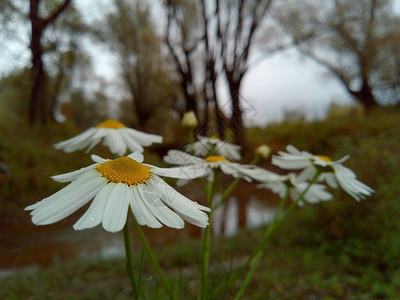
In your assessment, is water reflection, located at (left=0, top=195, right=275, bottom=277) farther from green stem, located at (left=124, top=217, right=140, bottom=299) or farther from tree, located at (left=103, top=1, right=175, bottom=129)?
tree, located at (left=103, top=1, right=175, bottom=129)

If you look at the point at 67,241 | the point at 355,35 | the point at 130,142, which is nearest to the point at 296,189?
the point at 130,142

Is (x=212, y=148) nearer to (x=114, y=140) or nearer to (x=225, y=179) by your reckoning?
(x=114, y=140)

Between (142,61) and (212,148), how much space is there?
13.0 metres

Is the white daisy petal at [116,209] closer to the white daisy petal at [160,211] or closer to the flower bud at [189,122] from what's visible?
the white daisy petal at [160,211]

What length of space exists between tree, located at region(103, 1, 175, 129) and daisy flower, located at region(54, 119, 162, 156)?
10171mm

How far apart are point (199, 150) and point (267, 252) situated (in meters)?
2.08

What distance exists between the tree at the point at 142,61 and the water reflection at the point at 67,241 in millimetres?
7429

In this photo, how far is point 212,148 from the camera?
2.04 ft

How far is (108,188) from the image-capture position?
37cm

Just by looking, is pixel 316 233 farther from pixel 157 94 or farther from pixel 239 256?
pixel 157 94

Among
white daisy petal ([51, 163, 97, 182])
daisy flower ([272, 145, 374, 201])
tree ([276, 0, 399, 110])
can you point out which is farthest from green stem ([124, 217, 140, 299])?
tree ([276, 0, 399, 110])

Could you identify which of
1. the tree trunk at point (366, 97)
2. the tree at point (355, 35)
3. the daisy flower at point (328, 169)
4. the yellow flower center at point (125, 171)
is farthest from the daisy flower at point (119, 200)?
the tree trunk at point (366, 97)

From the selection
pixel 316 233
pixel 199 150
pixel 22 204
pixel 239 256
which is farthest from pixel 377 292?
pixel 22 204

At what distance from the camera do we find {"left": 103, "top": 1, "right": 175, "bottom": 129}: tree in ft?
34.4
